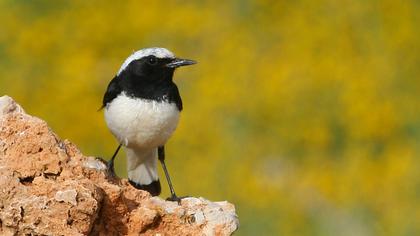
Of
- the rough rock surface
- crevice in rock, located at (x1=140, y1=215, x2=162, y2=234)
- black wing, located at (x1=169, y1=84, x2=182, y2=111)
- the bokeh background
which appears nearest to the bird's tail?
black wing, located at (x1=169, y1=84, x2=182, y2=111)

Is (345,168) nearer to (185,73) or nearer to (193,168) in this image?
(193,168)

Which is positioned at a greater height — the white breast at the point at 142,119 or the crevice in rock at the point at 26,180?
the crevice in rock at the point at 26,180

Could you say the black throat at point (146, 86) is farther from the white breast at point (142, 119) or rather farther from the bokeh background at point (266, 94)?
the bokeh background at point (266, 94)

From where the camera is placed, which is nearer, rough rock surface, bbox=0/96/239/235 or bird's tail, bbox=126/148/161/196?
rough rock surface, bbox=0/96/239/235

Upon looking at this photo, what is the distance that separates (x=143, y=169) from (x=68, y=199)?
3692mm

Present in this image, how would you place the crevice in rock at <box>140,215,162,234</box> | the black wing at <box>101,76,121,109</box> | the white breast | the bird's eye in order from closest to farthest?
the crevice in rock at <box>140,215,162,234</box> < the white breast < the black wing at <box>101,76,121,109</box> < the bird's eye

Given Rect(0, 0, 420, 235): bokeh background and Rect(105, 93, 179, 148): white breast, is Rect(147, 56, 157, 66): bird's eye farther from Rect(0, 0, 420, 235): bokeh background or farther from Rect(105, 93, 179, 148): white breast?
Rect(0, 0, 420, 235): bokeh background

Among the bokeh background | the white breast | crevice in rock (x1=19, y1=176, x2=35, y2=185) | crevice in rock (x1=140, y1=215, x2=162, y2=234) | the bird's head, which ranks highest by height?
the bird's head

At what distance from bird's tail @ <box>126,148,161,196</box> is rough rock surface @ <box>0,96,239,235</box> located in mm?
2042

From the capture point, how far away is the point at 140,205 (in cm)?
679

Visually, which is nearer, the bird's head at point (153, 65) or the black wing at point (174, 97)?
the black wing at point (174, 97)

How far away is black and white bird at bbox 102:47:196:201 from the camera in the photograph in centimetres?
872

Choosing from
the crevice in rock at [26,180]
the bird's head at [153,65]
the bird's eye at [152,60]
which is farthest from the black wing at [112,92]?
the crevice in rock at [26,180]

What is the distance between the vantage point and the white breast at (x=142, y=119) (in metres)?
8.70
